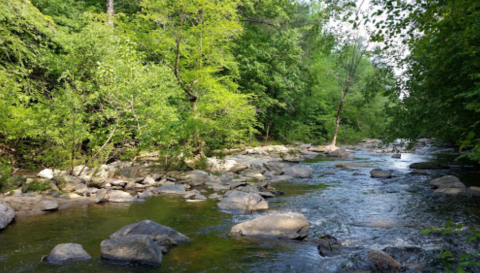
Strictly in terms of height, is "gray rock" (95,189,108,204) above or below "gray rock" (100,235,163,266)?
below

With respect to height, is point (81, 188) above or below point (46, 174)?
below

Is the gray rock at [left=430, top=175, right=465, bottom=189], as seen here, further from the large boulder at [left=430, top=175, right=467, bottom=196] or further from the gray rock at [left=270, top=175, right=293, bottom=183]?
the gray rock at [left=270, top=175, right=293, bottom=183]

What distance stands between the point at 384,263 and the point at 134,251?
3.69m

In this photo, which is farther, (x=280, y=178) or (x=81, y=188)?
(x=280, y=178)

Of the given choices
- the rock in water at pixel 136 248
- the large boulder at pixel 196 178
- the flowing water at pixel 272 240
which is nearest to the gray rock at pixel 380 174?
the flowing water at pixel 272 240

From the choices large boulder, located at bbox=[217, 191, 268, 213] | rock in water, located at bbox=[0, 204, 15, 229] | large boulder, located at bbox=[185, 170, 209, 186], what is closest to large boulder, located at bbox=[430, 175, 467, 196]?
large boulder, located at bbox=[217, 191, 268, 213]

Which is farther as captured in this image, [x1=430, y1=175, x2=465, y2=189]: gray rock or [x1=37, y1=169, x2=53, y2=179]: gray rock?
[x1=37, y1=169, x2=53, y2=179]: gray rock

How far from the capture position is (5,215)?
19.8ft

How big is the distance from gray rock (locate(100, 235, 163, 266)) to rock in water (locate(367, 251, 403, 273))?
317 cm

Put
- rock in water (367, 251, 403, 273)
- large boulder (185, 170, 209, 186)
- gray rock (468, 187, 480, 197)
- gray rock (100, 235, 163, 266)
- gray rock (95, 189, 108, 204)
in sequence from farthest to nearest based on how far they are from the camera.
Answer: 1. large boulder (185, 170, 209, 186)
2. gray rock (468, 187, 480, 197)
3. gray rock (95, 189, 108, 204)
4. gray rock (100, 235, 163, 266)
5. rock in water (367, 251, 403, 273)

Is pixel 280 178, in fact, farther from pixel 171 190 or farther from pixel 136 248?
pixel 136 248

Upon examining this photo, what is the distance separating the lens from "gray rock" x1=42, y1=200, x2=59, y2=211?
279 inches

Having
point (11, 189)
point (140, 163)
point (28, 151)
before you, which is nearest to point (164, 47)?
point (140, 163)

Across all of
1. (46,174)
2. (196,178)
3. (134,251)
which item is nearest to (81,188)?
(46,174)
